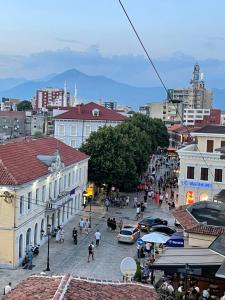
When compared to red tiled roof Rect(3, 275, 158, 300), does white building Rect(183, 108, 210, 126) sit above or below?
above

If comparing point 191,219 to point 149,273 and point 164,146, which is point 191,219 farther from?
point 164,146

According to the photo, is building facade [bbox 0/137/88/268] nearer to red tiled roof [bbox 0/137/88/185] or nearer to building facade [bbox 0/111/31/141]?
red tiled roof [bbox 0/137/88/185]

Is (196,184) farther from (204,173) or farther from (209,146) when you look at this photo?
(209,146)

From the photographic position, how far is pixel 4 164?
33.2 meters

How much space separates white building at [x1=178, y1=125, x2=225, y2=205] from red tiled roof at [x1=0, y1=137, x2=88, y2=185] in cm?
1104

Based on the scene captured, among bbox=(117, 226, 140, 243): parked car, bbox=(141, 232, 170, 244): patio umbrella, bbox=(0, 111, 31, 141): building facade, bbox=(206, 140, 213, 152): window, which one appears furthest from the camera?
bbox=(0, 111, 31, 141): building facade

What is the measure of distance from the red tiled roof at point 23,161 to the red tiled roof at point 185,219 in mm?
10043

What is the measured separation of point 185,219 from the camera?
29.1 metres

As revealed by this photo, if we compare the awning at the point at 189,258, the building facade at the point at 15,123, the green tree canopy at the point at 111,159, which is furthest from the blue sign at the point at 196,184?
the building facade at the point at 15,123

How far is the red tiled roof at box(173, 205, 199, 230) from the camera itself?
27547 mm

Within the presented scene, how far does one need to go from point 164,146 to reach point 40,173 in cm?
7265

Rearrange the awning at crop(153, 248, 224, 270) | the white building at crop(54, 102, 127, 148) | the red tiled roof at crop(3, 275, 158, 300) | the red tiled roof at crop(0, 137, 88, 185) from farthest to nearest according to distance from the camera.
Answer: the white building at crop(54, 102, 127, 148) → the red tiled roof at crop(0, 137, 88, 185) → the awning at crop(153, 248, 224, 270) → the red tiled roof at crop(3, 275, 158, 300)

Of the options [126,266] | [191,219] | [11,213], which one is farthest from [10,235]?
[126,266]

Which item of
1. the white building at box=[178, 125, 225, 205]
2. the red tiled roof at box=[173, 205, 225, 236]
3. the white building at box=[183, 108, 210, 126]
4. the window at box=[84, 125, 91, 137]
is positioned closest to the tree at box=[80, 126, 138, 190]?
the white building at box=[178, 125, 225, 205]
